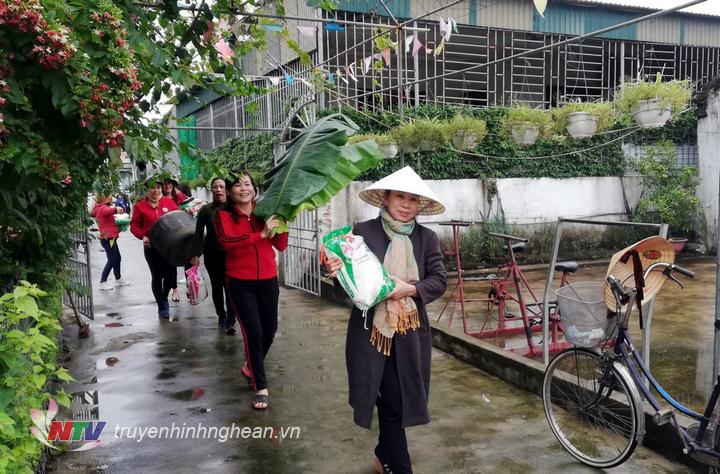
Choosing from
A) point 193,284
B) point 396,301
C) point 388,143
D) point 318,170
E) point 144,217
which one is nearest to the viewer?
point 396,301

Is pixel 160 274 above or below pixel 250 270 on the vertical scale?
below

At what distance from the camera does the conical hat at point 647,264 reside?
345 centimetres

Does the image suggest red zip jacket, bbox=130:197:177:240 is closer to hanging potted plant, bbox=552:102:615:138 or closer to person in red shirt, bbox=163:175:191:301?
person in red shirt, bbox=163:175:191:301

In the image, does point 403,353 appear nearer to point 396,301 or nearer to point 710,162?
point 396,301

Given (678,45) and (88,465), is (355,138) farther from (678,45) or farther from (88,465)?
(678,45)

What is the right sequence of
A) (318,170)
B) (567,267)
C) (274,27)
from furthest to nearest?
(274,27) → (567,267) → (318,170)

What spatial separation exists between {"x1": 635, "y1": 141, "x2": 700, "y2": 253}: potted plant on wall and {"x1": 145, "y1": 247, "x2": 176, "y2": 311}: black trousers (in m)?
9.56

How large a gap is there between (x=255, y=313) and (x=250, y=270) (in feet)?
1.11

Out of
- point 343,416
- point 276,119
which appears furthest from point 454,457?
point 276,119

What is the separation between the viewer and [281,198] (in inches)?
141

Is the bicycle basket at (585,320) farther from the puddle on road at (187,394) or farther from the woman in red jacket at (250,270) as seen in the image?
the puddle on road at (187,394)

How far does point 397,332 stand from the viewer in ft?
10.6

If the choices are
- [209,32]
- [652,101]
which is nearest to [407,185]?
[209,32]

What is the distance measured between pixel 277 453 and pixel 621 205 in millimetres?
11618
